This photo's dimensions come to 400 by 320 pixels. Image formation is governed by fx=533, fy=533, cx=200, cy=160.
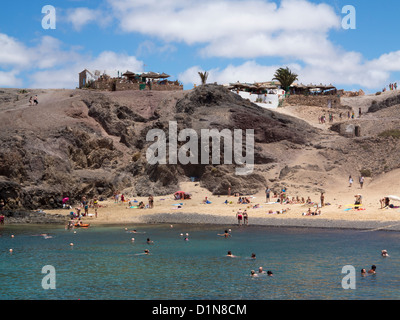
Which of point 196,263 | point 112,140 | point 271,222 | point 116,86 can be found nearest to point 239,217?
point 271,222

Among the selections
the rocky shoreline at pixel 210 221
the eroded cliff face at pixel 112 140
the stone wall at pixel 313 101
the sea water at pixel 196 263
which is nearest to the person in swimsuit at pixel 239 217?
the rocky shoreline at pixel 210 221

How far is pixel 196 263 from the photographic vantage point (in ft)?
81.0

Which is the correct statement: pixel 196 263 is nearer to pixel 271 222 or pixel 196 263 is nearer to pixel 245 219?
pixel 245 219

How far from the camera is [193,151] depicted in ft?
163

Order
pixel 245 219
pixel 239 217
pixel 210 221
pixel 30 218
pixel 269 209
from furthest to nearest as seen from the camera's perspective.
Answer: pixel 30 218 → pixel 269 209 → pixel 210 221 → pixel 245 219 → pixel 239 217

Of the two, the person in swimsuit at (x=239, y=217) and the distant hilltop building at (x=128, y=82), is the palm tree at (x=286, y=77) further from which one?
the person in swimsuit at (x=239, y=217)

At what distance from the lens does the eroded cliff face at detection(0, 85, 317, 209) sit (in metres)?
44.8

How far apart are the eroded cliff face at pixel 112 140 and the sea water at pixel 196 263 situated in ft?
33.1

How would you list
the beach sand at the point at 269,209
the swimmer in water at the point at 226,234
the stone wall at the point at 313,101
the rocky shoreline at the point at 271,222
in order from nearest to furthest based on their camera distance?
the swimmer in water at the point at 226,234 < the rocky shoreline at the point at 271,222 < the beach sand at the point at 269,209 < the stone wall at the point at 313,101

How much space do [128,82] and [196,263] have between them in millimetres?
49301

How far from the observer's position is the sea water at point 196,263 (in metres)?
19.7

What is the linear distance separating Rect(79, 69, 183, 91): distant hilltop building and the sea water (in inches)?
1491

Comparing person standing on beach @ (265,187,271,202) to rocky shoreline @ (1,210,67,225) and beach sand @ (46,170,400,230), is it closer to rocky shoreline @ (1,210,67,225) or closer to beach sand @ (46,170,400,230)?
beach sand @ (46,170,400,230)

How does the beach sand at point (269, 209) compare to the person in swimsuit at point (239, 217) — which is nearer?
the beach sand at point (269, 209)
